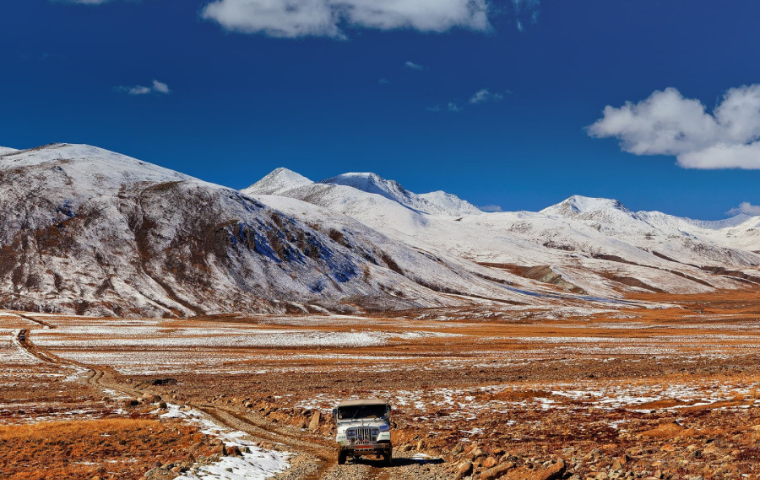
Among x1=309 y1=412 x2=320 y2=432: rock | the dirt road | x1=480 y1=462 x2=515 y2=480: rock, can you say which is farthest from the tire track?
x1=480 y1=462 x2=515 y2=480: rock

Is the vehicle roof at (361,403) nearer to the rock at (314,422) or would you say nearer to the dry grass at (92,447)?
the dry grass at (92,447)

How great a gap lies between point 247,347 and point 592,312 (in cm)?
12807

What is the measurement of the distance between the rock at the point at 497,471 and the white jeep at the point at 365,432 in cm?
455

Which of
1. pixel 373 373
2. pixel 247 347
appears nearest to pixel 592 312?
pixel 247 347

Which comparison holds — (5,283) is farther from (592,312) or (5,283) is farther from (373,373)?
(592,312)

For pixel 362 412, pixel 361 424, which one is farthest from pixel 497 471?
pixel 362 412

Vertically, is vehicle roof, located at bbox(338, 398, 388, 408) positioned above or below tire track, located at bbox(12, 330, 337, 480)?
above

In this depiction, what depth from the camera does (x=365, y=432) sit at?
69.5ft

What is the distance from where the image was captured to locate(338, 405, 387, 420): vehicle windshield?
2195 centimetres

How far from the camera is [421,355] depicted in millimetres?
70125

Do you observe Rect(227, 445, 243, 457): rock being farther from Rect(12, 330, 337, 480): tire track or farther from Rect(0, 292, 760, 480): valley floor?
Rect(12, 330, 337, 480): tire track

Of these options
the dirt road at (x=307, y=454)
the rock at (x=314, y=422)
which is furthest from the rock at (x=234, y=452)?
the rock at (x=314, y=422)

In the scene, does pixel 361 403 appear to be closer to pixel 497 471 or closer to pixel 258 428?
pixel 497 471

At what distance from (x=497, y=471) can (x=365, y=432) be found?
5.44 meters
